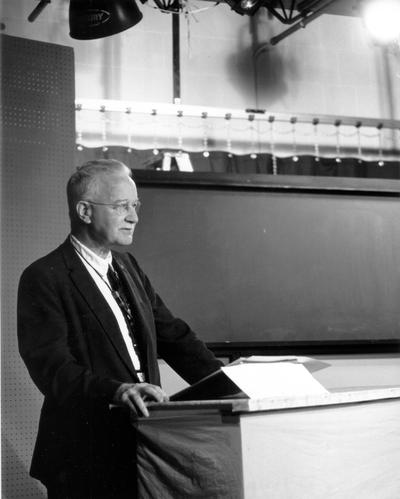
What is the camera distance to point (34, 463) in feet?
7.16

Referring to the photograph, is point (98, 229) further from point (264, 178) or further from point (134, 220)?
point (264, 178)

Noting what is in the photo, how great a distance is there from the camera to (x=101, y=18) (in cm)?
377

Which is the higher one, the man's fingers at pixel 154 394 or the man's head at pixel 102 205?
the man's head at pixel 102 205

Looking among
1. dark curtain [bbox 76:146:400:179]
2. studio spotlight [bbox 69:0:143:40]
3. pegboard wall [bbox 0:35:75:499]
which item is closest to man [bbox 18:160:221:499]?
pegboard wall [bbox 0:35:75:499]

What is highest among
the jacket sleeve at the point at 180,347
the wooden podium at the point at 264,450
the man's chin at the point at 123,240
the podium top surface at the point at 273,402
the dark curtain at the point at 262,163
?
the dark curtain at the point at 262,163

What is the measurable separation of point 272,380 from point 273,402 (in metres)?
0.10

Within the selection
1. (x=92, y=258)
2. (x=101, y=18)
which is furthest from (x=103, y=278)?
(x=101, y=18)

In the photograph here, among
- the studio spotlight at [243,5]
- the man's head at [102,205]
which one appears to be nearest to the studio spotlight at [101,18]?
the studio spotlight at [243,5]

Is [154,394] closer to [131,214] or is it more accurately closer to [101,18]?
[131,214]

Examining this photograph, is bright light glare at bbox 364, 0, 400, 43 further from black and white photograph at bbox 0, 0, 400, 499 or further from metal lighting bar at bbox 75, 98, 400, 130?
metal lighting bar at bbox 75, 98, 400, 130

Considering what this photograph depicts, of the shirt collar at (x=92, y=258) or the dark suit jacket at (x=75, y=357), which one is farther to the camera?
the shirt collar at (x=92, y=258)

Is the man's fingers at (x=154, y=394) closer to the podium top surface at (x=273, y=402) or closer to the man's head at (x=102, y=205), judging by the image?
the podium top surface at (x=273, y=402)

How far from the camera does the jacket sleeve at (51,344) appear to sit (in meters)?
2.01

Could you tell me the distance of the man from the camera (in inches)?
78.2
